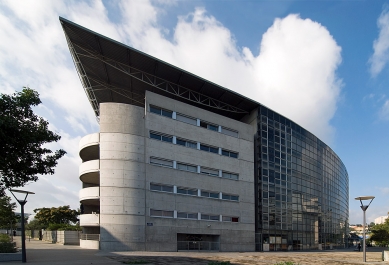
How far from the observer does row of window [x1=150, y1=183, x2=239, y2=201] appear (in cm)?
3781

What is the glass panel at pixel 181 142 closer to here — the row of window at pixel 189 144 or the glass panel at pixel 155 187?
the row of window at pixel 189 144

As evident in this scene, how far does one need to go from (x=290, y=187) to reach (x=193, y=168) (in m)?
20.3

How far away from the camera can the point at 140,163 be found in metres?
36.5

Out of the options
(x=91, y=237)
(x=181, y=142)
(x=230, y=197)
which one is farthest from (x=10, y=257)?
(x=230, y=197)

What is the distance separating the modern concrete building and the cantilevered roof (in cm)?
15

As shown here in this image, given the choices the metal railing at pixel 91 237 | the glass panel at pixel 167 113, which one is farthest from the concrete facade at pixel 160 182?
the metal railing at pixel 91 237

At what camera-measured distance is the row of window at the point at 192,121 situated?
4009 cm

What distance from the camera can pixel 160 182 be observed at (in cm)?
3778

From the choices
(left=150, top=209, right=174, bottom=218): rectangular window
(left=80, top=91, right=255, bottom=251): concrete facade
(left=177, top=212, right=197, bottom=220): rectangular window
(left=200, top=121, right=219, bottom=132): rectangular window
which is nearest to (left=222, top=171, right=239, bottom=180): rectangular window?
(left=80, top=91, right=255, bottom=251): concrete facade

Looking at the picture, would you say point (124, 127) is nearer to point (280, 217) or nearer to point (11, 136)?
point (11, 136)

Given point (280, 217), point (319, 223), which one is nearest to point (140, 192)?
point (280, 217)

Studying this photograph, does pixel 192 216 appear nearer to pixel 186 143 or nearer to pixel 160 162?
pixel 160 162

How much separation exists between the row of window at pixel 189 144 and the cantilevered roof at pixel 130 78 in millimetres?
6441

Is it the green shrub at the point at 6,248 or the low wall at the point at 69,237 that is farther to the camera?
the low wall at the point at 69,237
